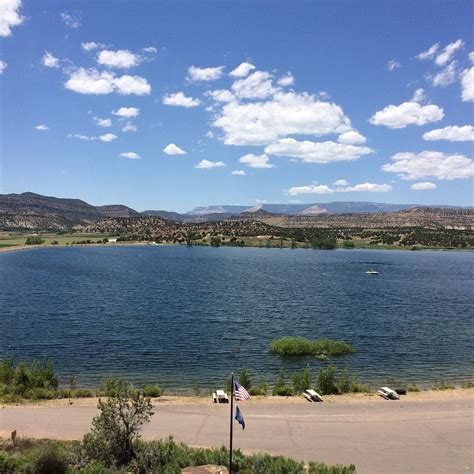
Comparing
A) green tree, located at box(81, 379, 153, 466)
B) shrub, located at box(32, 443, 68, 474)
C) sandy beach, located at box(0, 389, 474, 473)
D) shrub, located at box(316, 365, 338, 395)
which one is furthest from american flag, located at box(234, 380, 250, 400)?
shrub, located at box(316, 365, 338, 395)

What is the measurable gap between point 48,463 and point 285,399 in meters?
16.1

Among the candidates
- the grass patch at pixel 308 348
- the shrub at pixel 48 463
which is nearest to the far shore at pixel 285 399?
the shrub at pixel 48 463

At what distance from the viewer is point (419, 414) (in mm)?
26688

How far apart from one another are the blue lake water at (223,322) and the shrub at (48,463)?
17986mm

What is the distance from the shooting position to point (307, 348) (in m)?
46.2

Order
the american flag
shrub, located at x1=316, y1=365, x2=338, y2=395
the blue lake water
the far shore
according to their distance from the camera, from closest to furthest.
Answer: the american flag, the far shore, shrub, located at x1=316, y1=365, x2=338, y2=395, the blue lake water

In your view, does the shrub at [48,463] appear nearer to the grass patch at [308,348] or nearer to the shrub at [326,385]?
the shrub at [326,385]

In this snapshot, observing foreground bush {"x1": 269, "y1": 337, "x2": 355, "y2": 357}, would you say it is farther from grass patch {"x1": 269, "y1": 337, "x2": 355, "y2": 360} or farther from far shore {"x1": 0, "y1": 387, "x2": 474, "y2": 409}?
far shore {"x1": 0, "y1": 387, "x2": 474, "y2": 409}

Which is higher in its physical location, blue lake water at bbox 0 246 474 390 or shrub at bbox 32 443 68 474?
shrub at bbox 32 443 68 474

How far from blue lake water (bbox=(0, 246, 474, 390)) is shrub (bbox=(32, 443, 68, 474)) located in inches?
708

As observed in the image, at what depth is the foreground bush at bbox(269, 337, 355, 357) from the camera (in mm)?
45406

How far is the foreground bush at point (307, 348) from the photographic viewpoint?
45406 mm

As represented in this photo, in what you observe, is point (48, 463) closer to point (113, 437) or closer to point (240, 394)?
point (113, 437)

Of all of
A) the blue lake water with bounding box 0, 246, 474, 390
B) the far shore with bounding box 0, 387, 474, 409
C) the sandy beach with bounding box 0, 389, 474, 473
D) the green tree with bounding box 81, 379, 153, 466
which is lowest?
the blue lake water with bounding box 0, 246, 474, 390
